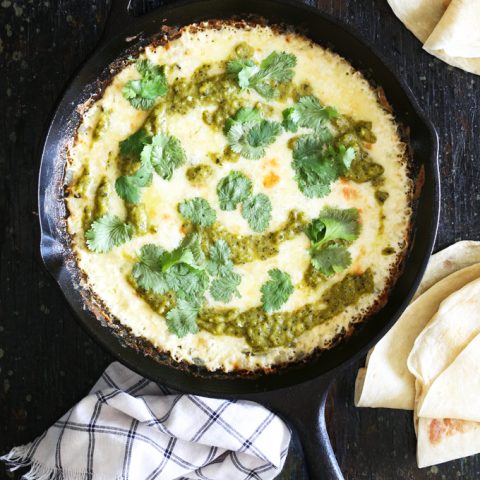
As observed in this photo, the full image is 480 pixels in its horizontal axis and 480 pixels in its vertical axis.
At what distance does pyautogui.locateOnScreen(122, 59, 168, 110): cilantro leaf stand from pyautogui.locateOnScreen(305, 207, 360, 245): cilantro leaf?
77 centimetres

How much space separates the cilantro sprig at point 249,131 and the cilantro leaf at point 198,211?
0.78ft

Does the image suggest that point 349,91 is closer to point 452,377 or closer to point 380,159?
point 380,159

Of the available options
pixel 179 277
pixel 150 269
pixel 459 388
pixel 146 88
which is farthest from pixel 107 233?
pixel 459 388

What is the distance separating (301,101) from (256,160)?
279 millimetres

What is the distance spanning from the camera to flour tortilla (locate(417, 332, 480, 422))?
2.71 meters

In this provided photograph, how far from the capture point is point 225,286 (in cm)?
266

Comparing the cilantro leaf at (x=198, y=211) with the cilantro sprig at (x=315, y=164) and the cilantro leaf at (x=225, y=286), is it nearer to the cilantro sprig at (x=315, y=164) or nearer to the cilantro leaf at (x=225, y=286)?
the cilantro leaf at (x=225, y=286)

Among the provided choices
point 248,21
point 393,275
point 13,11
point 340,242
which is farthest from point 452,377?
point 13,11

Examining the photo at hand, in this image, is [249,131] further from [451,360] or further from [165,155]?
[451,360]

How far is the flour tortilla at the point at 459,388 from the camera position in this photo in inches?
107

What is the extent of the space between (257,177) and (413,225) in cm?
63

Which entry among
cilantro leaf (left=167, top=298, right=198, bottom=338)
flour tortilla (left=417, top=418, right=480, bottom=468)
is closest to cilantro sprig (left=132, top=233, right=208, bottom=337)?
cilantro leaf (left=167, top=298, right=198, bottom=338)

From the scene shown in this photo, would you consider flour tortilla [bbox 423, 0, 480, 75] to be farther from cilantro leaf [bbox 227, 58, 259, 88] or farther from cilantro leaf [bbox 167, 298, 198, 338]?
cilantro leaf [bbox 167, 298, 198, 338]

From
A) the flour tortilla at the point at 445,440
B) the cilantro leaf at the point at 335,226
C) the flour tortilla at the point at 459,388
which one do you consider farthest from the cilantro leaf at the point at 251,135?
the flour tortilla at the point at 445,440
